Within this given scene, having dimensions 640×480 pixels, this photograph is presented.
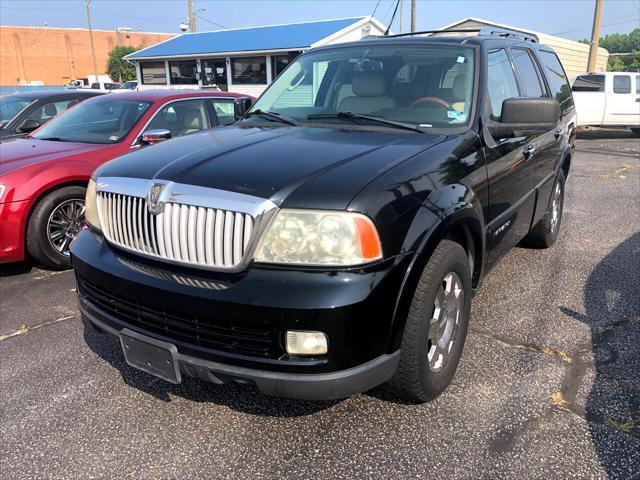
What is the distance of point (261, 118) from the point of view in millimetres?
3732

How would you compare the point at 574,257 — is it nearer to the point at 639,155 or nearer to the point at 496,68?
the point at 496,68

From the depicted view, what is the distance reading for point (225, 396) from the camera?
2889 millimetres

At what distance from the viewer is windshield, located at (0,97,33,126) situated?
24.9 feet

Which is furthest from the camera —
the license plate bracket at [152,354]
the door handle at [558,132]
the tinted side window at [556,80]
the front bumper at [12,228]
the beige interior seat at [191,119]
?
the beige interior seat at [191,119]

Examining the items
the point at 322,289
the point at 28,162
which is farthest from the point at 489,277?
the point at 28,162

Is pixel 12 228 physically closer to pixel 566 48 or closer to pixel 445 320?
pixel 445 320

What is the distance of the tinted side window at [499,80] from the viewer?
11.1 ft

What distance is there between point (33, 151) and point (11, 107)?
3.34 meters

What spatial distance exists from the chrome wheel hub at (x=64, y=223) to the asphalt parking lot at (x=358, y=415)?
3.52ft

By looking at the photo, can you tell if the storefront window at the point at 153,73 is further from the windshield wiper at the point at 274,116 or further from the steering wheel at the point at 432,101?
the steering wheel at the point at 432,101

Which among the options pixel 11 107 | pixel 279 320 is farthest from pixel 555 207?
pixel 11 107

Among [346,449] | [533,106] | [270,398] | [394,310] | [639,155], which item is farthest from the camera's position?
[639,155]

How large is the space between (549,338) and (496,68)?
72.1 inches

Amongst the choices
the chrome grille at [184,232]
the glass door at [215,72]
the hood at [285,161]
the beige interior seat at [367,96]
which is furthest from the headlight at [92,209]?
the glass door at [215,72]
